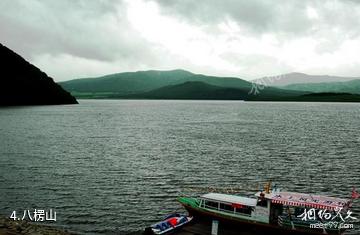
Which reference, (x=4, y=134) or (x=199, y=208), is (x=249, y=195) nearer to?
(x=199, y=208)

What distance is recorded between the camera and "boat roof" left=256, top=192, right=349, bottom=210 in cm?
3712

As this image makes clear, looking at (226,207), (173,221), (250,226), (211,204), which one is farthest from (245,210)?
(173,221)

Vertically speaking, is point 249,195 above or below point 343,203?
below

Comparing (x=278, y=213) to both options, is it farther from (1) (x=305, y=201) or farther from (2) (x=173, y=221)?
(2) (x=173, y=221)

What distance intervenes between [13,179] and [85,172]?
505 inches

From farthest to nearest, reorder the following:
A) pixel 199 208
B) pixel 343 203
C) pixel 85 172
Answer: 1. pixel 85 172
2. pixel 199 208
3. pixel 343 203

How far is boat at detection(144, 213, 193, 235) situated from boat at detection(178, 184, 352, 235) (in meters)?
2.43

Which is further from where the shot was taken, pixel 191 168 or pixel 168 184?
pixel 191 168

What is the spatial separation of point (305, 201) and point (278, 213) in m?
3.31

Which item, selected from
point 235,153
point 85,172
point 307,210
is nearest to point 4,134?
point 85,172

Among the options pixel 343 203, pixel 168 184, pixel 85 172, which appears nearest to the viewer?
pixel 343 203

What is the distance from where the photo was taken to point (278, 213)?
131 ft

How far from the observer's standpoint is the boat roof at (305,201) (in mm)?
37125

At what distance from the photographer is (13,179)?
6538 cm
